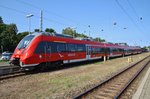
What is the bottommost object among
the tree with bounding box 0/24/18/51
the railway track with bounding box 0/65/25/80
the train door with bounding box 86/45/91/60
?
the railway track with bounding box 0/65/25/80

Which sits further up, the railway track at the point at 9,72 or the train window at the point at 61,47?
the train window at the point at 61,47

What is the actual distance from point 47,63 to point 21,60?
3.16 m

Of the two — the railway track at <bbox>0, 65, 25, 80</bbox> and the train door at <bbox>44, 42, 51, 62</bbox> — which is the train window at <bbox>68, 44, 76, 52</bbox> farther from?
the railway track at <bbox>0, 65, 25, 80</bbox>

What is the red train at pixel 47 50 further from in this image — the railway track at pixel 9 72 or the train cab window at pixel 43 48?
the railway track at pixel 9 72

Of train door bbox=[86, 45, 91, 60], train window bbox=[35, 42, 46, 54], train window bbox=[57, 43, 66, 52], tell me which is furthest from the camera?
train door bbox=[86, 45, 91, 60]

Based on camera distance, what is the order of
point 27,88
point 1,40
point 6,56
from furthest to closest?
point 1,40
point 6,56
point 27,88

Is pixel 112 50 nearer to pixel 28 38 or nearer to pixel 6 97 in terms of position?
pixel 28 38

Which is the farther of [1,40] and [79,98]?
[1,40]

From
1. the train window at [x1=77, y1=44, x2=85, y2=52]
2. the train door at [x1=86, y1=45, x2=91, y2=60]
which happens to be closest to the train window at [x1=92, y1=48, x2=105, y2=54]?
the train door at [x1=86, y1=45, x2=91, y2=60]

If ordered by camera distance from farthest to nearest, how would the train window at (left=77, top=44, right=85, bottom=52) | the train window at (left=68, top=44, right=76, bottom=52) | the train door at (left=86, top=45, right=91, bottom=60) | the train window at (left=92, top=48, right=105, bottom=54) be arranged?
1. the train window at (left=92, top=48, right=105, bottom=54)
2. the train door at (left=86, top=45, right=91, bottom=60)
3. the train window at (left=77, top=44, right=85, bottom=52)
4. the train window at (left=68, top=44, right=76, bottom=52)

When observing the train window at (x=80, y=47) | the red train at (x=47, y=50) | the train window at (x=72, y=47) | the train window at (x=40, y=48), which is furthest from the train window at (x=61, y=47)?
the train window at (x=80, y=47)

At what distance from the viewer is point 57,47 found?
69.1 ft

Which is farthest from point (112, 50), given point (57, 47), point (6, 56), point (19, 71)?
point (19, 71)

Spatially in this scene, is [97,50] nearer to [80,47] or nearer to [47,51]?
[80,47]
